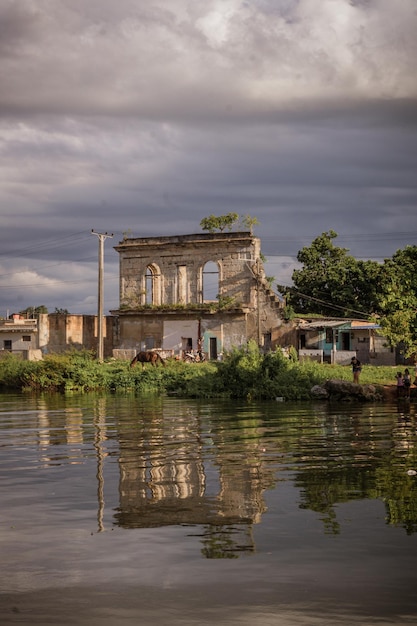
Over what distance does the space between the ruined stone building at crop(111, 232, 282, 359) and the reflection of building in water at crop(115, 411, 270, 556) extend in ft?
111

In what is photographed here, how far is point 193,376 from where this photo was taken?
39.1 m

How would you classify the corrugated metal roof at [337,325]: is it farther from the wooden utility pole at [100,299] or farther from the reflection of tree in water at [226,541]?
the reflection of tree in water at [226,541]

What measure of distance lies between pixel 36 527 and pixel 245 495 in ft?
10.4

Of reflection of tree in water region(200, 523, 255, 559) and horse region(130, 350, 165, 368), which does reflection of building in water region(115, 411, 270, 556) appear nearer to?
reflection of tree in water region(200, 523, 255, 559)

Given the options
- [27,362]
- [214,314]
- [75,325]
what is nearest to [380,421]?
[27,362]

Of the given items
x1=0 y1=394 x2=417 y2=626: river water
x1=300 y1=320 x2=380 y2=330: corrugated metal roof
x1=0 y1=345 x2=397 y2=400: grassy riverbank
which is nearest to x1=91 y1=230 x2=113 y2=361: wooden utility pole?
x1=0 y1=345 x2=397 y2=400: grassy riverbank

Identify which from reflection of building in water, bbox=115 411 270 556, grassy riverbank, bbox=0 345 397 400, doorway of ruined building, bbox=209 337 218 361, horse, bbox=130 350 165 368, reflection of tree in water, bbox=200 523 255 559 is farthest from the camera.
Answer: doorway of ruined building, bbox=209 337 218 361

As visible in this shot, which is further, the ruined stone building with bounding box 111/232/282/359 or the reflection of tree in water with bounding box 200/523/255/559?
the ruined stone building with bounding box 111/232/282/359

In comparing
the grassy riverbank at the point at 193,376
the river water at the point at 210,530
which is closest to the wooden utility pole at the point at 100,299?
the grassy riverbank at the point at 193,376

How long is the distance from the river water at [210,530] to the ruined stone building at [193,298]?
3377cm

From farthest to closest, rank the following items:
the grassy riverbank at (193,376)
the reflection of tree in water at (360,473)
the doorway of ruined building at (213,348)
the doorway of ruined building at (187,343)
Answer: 1. the doorway of ruined building at (187,343)
2. the doorway of ruined building at (213,348)
3. the grassy riverbank at (193,376)
4. the reflection of tree in water at (360,473)

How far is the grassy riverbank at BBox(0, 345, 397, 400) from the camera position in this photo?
35.8 metres

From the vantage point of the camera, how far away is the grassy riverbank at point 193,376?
35.8 m

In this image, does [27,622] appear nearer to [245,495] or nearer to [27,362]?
[245,495]
